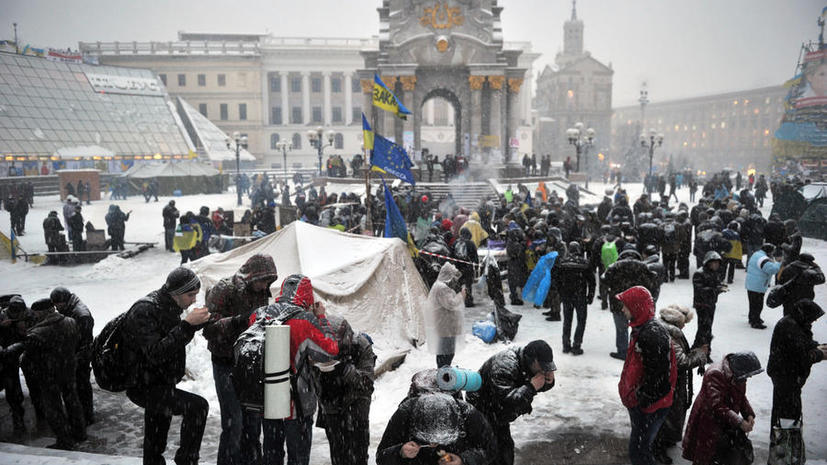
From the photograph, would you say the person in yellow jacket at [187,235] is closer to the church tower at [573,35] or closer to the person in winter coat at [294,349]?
the person in winter coat at [294,349]

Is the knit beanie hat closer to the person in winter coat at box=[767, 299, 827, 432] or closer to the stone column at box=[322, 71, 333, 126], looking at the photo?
the person in winter coat at box=[767, 299, 827, 432]

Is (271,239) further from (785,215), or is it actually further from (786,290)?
(785,215)

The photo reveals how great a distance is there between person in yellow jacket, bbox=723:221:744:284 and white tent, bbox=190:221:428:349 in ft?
23.7

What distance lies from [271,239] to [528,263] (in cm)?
532

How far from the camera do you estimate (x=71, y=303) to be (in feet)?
19.9

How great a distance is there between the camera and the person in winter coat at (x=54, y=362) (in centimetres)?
561

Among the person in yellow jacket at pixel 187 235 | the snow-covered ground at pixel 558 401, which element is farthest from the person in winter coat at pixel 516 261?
the person in yellow jacket at pixel 187 235

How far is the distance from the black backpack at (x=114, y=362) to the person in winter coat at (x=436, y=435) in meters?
2.11

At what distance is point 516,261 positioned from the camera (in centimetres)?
1191

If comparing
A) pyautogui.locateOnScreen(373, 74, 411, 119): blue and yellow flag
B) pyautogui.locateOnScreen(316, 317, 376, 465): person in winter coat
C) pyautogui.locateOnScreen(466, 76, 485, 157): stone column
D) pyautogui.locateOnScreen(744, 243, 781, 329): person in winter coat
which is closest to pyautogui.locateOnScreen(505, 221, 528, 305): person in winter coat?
pyautogui.locateOnScreen(373, 74, 411, 119): blue and yellow flag

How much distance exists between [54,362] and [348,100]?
7072 cm

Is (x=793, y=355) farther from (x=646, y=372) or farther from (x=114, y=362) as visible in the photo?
(x=114, y=362)

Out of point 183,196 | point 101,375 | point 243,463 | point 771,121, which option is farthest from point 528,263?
point 771,121

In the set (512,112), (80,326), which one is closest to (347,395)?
(80,326)
